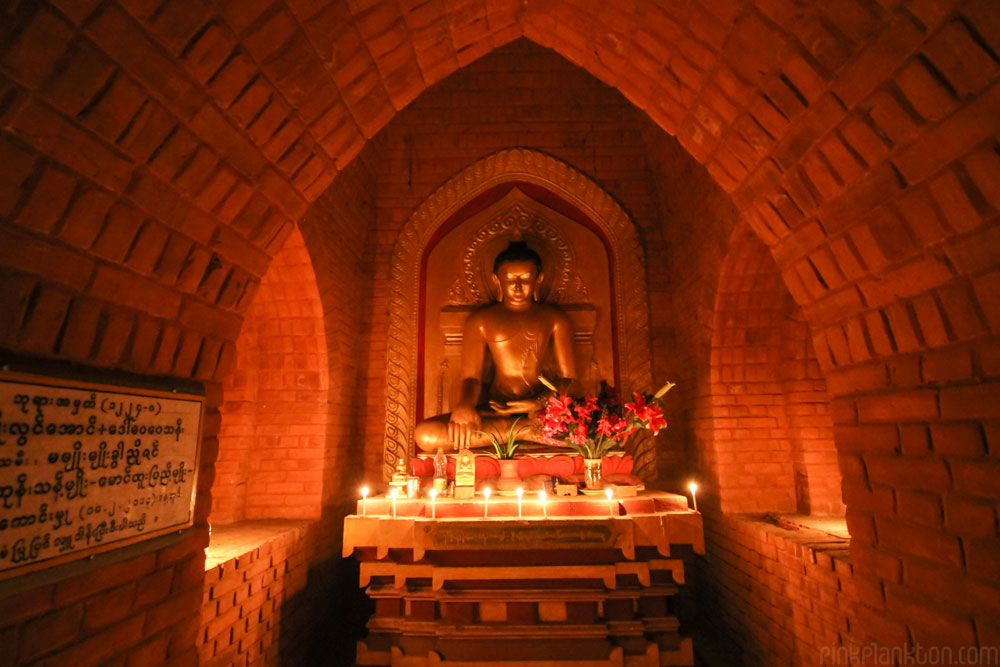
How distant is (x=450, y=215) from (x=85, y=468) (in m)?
3.97

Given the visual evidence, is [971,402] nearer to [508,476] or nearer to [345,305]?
[508,476]

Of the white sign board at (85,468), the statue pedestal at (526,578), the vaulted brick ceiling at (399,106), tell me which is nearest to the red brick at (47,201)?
the vaulted brick ceiling at (399,106)

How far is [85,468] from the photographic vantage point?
1237 mm

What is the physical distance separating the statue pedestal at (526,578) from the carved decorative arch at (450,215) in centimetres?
139

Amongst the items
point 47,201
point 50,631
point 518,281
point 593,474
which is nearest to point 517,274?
point 518,281

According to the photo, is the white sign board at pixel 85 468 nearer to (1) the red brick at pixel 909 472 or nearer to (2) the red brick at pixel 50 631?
(2) the red brick at pixel 50 631

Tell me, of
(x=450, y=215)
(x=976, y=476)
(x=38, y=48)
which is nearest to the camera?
(x=38, y=48)

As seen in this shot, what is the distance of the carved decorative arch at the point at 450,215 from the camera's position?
440 cm

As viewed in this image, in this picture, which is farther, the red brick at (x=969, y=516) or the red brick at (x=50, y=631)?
the red brick at (x=969, y=516)

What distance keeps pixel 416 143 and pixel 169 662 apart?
4585 mm

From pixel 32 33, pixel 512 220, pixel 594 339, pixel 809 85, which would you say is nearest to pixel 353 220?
pixel 512 220

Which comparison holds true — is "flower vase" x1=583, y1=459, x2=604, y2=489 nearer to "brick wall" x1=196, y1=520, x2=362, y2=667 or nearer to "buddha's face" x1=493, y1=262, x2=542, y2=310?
"buddha's face" x1=493, y1=262, x2=542, y2=310

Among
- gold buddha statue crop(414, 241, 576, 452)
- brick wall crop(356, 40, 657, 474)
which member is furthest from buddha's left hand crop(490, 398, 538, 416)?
brick wall crop(356, 40, 657, 474)

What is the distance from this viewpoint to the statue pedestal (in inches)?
108
